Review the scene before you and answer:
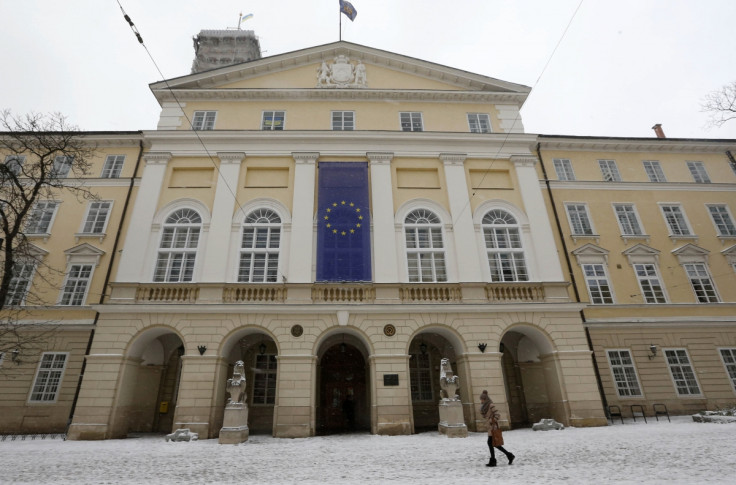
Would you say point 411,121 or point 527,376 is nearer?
point 527,376

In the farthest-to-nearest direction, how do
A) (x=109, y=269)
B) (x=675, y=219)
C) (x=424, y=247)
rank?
1. (x=675, y=219)
2. (x=109, y=269)
3. (x=424, y=247)

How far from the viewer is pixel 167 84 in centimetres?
2139

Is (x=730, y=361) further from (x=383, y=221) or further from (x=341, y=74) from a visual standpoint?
(x=341, y=74)

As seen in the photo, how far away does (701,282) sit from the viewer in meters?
21.6

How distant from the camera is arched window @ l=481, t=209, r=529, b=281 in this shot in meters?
19.2

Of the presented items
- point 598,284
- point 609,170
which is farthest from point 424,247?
point 609,170

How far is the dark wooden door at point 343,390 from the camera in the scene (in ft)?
65.4

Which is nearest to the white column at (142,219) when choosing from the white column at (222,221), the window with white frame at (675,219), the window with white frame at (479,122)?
the white column at (222,221)

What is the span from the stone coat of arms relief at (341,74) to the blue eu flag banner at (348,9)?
7.52 ft

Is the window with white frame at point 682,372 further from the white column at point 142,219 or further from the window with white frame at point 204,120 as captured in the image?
the window with white frame at point 204,120

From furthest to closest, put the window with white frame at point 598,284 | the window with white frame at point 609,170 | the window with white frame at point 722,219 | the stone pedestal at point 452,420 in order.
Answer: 1. the window with white frame at point 609,170
2. the window with white frame at point 722,219
3. the window with white frame at point 598,284
4. the stone pedestal at point 452,420

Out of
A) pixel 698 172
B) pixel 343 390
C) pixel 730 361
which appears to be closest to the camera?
pixel 730 361

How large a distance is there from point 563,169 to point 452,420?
16.7 meters

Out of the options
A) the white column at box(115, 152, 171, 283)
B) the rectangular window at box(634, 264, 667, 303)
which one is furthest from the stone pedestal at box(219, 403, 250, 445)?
the rectangular window at box(634, 264, 667, 303)
